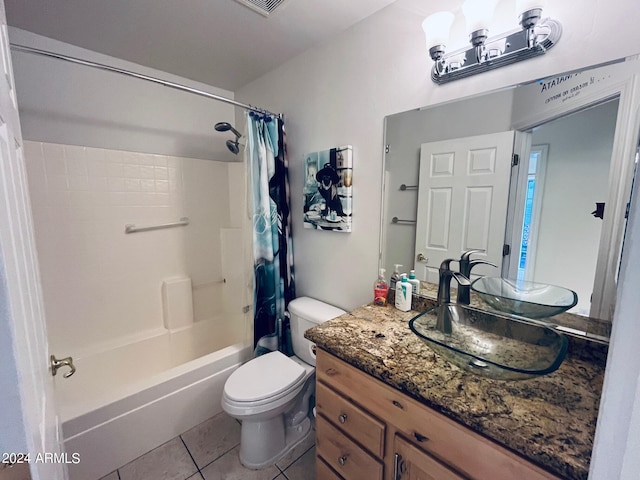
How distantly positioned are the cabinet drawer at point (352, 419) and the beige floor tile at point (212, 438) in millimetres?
840

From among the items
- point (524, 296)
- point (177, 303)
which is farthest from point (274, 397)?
point (177, 303)

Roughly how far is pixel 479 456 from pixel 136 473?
5.50 feet

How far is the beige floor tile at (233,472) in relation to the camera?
1413mm

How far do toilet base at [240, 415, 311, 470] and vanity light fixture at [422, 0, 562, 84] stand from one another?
1.91m

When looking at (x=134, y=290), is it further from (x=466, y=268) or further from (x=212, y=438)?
(x=466, y=268)

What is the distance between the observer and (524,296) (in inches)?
43.4

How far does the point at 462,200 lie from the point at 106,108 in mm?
2363

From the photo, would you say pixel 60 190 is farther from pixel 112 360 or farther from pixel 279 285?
pixel 279 285

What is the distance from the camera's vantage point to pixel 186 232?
2.36 meters

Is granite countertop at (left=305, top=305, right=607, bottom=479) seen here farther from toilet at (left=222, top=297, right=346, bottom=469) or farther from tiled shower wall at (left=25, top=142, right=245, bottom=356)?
tiled shower wall at (left=25, top=142, right=245, bottom=356)

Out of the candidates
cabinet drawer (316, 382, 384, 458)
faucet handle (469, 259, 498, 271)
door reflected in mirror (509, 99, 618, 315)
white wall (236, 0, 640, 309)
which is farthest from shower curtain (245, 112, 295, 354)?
door reflected in mirror (509, 99, 618, 315)

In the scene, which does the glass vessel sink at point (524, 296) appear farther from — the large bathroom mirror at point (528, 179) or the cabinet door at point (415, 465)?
the cabinet door at point (415, 465)

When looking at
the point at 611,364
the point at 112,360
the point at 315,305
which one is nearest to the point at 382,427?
the point at 611,364

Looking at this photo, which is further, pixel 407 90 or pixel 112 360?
pixel 112 360
